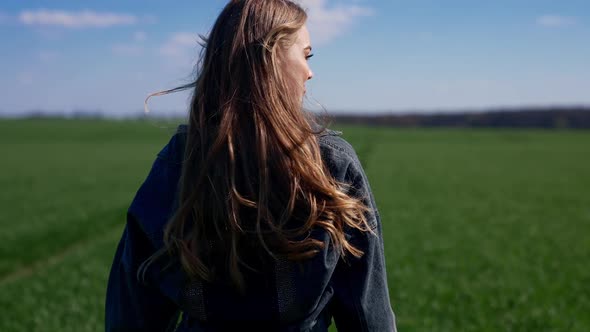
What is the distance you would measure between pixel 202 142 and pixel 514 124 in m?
111

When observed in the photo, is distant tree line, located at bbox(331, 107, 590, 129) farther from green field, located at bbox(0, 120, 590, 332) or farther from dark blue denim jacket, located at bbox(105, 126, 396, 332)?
dark blue denim jacket, located at bbox(105, 126, 396, 332)

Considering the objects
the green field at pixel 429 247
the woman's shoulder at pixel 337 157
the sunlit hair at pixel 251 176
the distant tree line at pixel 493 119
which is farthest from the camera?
the distant tree line at pixel 493 119

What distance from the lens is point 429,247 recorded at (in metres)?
12.0

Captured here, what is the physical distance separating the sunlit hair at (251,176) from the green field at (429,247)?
436mm

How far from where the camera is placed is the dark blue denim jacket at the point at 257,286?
1677mm

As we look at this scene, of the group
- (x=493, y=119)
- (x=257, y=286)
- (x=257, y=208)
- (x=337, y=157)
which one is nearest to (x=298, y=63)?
(x=337, y=157)

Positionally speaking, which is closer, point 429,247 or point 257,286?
point 257,286

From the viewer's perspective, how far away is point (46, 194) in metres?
22.3

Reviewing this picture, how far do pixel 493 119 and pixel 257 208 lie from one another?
11465 centimetres

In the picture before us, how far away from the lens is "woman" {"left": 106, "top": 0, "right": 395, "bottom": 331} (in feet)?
5.37

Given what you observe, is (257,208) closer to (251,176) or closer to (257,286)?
(251,176)

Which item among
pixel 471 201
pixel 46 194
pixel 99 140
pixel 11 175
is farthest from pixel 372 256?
pixel 99 140

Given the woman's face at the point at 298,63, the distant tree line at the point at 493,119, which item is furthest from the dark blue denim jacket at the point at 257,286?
the distant tree line at the point at 493,119

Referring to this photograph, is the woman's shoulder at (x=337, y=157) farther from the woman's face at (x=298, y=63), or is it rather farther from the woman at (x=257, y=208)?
the woman's face at (x=298, y=63)
